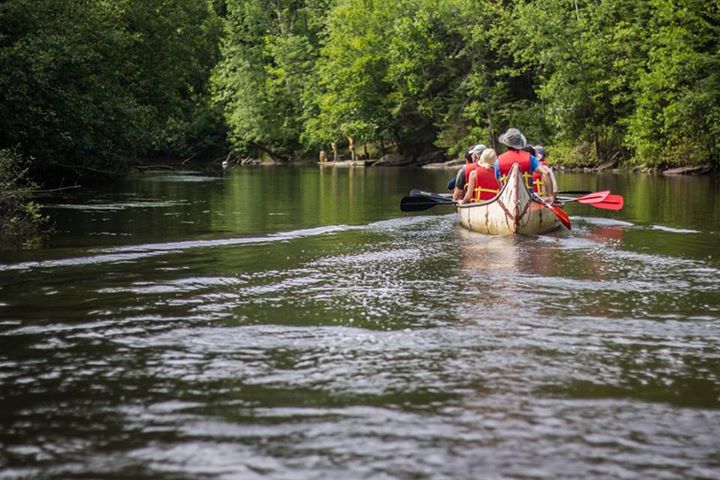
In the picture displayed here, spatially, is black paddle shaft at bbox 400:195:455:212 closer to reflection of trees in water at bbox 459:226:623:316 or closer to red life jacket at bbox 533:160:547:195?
reflection of trees in water at bbox 459:226:623:316

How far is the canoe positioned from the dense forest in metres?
7.62

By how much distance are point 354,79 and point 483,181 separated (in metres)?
43.5

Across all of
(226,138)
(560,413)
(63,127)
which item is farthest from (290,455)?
(226,138)

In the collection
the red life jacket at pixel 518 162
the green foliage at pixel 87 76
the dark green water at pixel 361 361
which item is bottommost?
the dark green water at pixel 361 361

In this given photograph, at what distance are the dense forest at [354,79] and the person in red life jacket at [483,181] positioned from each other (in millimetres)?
7647

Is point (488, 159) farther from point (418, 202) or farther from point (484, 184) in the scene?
point (418, 202)

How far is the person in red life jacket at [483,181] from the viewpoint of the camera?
15633 mm

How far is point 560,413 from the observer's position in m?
5.09

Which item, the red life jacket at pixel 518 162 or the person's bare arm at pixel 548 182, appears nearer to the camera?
the red life jacket at pixel 518 162

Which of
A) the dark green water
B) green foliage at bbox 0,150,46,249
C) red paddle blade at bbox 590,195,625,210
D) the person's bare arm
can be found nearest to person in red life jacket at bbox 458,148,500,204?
the person's bare arm

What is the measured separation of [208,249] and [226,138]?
60.6m

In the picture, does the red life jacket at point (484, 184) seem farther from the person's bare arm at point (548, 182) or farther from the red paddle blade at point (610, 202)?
the red paddle blade at point (610, 202)

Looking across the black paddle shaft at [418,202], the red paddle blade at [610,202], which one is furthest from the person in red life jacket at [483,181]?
the red paddle blade at [610,202]

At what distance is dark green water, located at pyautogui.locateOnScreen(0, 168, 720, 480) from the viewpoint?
14.6 ft
